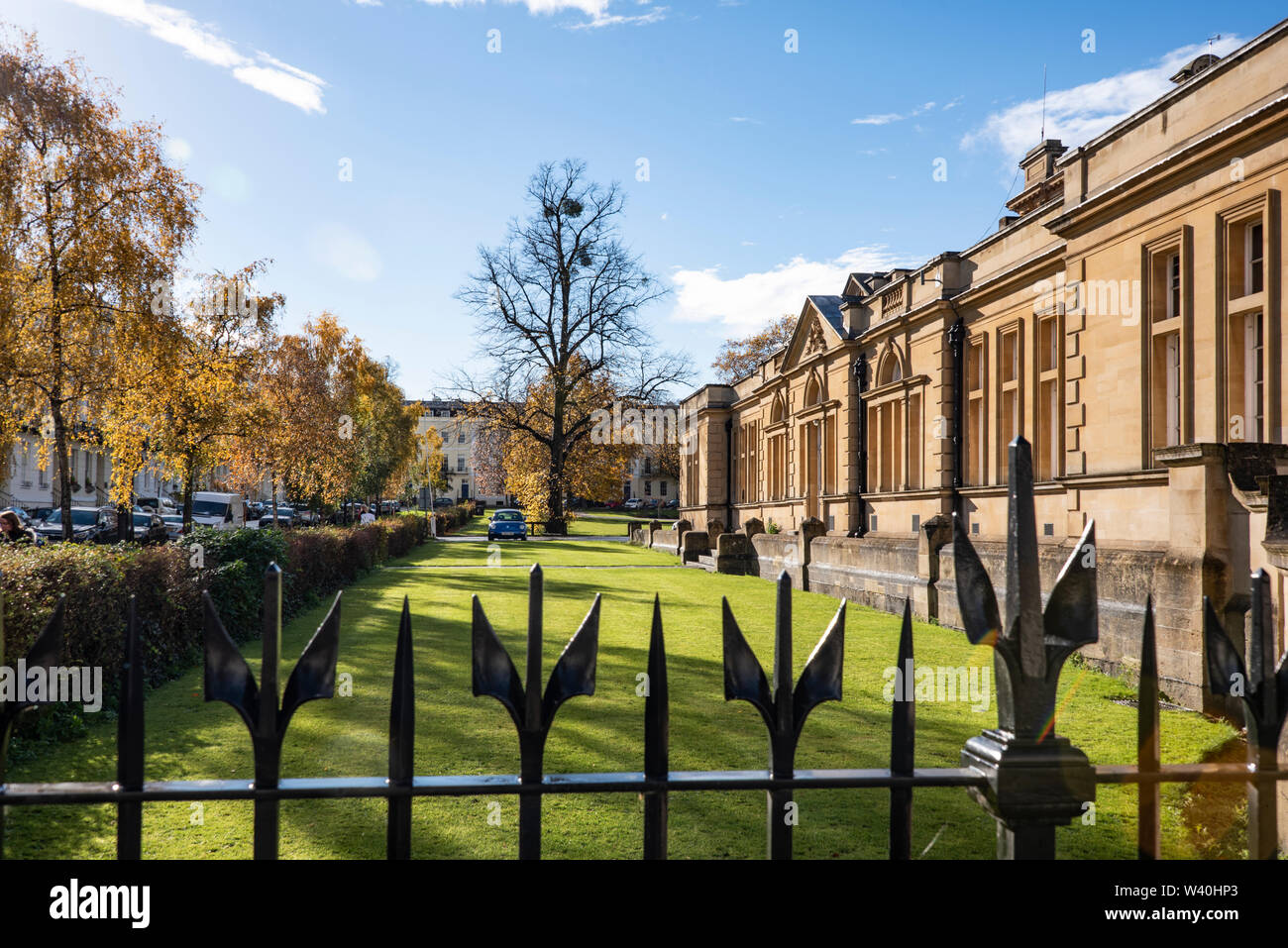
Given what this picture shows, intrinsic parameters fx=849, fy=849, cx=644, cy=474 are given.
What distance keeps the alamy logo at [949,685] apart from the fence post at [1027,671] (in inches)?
253

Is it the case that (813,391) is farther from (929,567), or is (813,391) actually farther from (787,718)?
(787,718)

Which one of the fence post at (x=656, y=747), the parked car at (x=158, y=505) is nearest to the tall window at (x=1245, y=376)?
the fence post at (x=656, y=747)

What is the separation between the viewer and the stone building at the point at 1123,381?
9086 mm

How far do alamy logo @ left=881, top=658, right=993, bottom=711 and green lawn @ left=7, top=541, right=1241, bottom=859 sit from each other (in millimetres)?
289

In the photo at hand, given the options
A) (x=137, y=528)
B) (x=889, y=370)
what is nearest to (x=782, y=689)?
(x=889, y=370)

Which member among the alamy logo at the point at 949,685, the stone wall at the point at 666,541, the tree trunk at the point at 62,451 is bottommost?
the stone wall at the point at 666,541

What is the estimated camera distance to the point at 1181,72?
1883cm

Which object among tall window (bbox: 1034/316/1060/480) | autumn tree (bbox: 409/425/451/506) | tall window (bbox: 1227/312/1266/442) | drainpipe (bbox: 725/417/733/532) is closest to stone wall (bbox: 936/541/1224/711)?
tall window (bbox: 1227/312/1266/442)

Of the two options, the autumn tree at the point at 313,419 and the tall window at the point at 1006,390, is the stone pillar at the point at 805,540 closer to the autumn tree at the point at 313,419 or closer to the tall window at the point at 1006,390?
the tall window at the point at 1006,390

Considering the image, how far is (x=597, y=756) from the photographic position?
6449mm

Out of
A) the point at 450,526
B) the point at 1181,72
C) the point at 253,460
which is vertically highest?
the point at 1181,72

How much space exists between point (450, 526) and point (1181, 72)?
49648 millimetres
